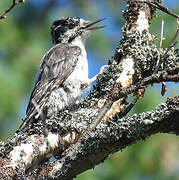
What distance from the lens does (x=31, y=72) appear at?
21.9ft

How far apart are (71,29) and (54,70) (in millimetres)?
960

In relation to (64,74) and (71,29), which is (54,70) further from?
(71,29)

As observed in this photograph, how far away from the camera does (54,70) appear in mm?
5340

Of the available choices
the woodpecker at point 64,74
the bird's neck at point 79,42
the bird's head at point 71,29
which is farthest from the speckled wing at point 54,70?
the bird's head at point 71,29

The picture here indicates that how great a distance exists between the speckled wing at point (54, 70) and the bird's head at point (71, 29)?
0.28 m

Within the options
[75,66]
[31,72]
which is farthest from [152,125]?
[31,72]

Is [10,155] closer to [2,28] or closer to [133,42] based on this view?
[133,42]

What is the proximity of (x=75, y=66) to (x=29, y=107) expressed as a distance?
3.05ft

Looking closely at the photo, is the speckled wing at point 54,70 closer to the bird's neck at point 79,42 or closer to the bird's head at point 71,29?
the bird's neck at point 79,42

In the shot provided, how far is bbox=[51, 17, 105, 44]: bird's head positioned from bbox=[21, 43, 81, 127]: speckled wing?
276 mm

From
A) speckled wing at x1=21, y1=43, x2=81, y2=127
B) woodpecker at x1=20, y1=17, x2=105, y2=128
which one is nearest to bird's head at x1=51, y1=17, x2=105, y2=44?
woodpecker at x1=20, y1=17, x2=105, y2=128

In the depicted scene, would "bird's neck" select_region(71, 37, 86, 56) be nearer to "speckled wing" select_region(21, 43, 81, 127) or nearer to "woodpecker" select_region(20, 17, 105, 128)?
"woodpecker" select_region(20, 17, 105, 128)

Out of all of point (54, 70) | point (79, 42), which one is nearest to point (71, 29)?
point (79, 42)

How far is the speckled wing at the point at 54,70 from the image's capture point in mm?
4941
